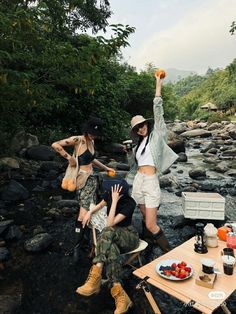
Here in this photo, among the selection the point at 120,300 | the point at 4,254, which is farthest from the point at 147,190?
the point at 4,254

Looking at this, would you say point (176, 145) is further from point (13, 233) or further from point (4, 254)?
point (4, 254)

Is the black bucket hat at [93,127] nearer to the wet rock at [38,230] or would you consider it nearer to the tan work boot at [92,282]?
the tan work boot at [92,282]

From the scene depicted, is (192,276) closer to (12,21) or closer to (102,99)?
(12,21)

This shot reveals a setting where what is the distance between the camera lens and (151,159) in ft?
14.9

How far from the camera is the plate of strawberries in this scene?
10.3ft

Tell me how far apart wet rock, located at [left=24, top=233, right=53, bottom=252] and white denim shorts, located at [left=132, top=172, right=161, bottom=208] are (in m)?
2.10

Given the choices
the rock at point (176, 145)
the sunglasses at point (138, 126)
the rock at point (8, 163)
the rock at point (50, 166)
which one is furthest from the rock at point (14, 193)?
the rock at point (176, 145)

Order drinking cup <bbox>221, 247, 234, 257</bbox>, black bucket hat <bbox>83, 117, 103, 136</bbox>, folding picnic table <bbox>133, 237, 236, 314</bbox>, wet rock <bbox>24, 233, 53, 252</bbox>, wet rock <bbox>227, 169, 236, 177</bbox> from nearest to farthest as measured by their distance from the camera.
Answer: folding picnic table <bbox>133, 237, 236, 314</bbox>, drinking cup <bbox>221, 247, 234, 257</bbox>, black bucket hat <bbox>83, 117, 103, 136</bbox>, wet rock <bbox>24, 233, 53, 252</bbox>, wet rock <bbox>227, 169, 236, 177</bbox>

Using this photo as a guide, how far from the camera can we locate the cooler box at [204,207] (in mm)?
6164

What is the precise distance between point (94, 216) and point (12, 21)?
3.39m

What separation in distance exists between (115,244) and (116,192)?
70 centimetres

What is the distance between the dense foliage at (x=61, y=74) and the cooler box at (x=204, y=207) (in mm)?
3564

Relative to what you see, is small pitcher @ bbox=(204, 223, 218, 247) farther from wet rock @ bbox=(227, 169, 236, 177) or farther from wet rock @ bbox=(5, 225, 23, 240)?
wet rock @ bbox=(227, 169, 236, 177)

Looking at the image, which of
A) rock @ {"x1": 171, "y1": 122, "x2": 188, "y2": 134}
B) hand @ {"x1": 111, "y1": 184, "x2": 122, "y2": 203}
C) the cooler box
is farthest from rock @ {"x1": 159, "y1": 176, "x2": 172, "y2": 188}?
rock @ {"x1": 171, "y1": 122, "x2": 188, "y2": 134}
